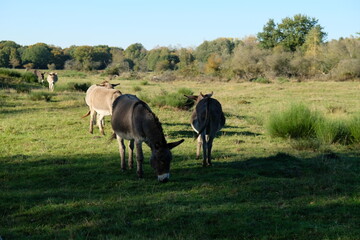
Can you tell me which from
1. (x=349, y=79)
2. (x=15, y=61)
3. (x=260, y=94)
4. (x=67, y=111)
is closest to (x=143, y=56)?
(x=15, y=61)

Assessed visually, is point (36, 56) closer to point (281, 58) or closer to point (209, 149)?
point (281, 58)

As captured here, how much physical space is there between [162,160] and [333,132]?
24.2ft

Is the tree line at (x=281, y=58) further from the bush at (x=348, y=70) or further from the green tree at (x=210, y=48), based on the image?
the green tree at (x=210, y=48)

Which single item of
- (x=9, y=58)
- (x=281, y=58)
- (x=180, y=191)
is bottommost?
(x=180, y=191)

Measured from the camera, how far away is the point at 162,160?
732cm

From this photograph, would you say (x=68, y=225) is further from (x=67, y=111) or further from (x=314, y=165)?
(x=67, y=111)

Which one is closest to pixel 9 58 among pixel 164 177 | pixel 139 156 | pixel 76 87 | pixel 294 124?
pixel 76 87

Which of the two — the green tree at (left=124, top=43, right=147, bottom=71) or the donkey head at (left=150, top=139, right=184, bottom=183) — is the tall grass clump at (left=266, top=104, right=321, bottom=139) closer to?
the donkey head at (left=150, top=139, right=184, bottom=183)

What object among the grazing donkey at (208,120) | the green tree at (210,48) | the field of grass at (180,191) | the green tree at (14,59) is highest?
the green tree at (210,48)

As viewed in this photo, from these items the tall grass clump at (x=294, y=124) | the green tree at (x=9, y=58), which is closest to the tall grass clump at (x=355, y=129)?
the tall grass clump at (x=294, y=124)

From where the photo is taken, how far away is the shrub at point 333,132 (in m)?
12.4

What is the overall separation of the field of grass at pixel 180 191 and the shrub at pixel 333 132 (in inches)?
13.7

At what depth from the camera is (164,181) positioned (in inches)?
293

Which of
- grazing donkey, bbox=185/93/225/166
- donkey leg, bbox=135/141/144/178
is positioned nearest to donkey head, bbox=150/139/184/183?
donkey leg, bbox=135/141/144/178
